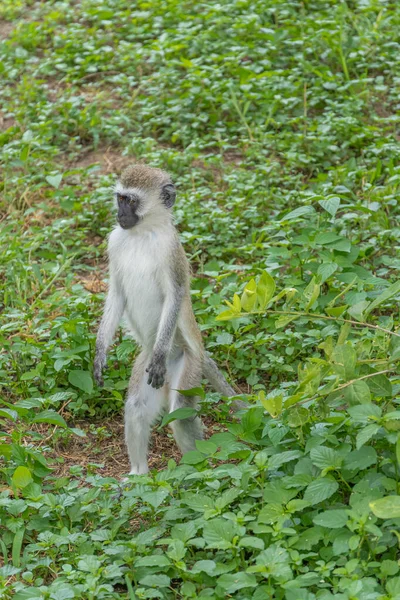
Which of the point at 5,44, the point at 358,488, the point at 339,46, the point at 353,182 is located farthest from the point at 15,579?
the point at 5,44

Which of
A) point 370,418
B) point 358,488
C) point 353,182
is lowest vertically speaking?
point 353,182

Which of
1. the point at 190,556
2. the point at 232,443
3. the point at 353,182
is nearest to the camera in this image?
the point at 190,556

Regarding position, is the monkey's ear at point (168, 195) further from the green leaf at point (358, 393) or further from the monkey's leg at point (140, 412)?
the green leaf at point (358, 393)

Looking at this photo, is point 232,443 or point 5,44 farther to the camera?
point 5,44

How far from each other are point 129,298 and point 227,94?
13.1ft

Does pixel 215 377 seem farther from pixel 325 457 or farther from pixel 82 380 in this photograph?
pixel 325 457

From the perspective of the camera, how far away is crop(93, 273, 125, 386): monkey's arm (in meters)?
6.55

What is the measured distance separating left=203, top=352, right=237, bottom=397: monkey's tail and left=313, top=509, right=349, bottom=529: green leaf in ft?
6.75

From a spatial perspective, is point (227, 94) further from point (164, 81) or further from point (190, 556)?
point (190, 556)

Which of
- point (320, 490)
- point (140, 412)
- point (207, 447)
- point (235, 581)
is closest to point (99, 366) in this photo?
point (140, 412)

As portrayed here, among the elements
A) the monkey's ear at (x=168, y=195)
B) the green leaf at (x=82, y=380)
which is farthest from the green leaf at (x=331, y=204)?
the green leaf at (x=82, y=380)

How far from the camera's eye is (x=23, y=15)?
41.9 ft

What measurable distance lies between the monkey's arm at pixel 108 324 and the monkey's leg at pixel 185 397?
0.44 meters

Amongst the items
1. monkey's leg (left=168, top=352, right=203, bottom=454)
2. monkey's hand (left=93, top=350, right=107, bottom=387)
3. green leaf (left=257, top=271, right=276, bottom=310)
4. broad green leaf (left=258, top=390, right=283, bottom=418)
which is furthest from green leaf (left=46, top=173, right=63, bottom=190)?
broad green leaf (left=258, top=390, right=283, bottom=418)
